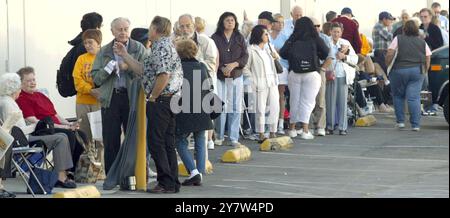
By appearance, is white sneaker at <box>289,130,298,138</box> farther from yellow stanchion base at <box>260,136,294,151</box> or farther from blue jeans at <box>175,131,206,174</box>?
blue jeans at <box>175,131,206,174</box>

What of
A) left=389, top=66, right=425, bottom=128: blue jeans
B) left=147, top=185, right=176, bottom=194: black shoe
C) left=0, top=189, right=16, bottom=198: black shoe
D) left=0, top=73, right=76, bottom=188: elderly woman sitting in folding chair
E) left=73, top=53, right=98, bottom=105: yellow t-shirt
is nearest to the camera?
left=0, top=189, right=16, bottom=198: black shoe

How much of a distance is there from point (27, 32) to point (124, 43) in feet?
9.09

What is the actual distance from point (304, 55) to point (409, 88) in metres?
2.49

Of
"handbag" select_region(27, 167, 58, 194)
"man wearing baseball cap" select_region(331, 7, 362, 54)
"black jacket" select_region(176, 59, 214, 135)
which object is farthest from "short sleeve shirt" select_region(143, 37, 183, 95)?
"man wearing baseball cap" select_region(331, 7, 362, 54)

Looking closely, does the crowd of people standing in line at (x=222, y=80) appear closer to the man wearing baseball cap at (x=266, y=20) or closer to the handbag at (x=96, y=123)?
the man wearing baseball cap at (x=266, y=20)

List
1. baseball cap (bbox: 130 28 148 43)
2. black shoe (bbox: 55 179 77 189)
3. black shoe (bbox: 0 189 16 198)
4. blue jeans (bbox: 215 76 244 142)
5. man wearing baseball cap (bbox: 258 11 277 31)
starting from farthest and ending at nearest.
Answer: man wearing baseball cap (bbox: 258 11 277 31), blue jeans (bbox: 215 76 244 142), baseball cap (bbox: 130 28 148 43), black shoe (bbox: 55 179 77 189), black shoe (bbox: 0 189 16 198)

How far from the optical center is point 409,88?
21.4 meters

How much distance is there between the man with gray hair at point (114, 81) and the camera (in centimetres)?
1436

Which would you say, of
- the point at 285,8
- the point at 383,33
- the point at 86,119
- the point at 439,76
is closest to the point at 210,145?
the point at 86,119

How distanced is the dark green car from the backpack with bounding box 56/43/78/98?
8.21 m

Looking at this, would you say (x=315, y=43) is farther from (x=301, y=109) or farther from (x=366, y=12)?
(x=366, y=12)

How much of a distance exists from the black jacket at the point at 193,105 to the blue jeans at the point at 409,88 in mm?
7072

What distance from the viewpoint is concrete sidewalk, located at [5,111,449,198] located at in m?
Answer: 14.1

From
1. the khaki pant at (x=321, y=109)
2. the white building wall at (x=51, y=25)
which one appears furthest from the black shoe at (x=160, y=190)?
the khaki pant at (x=321, y=109)
